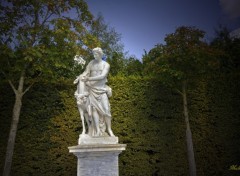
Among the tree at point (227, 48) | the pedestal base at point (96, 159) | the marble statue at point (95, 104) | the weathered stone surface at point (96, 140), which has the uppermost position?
the tree at point (227, 48)

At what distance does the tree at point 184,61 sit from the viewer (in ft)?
28.4

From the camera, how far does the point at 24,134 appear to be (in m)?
9.10

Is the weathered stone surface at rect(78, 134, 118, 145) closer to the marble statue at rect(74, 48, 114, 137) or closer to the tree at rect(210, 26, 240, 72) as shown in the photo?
the marble statue at rect(74, 48, 114, 137)

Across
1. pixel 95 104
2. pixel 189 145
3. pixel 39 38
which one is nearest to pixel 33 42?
pixel 39 38

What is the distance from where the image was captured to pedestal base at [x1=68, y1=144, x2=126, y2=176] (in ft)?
18.2

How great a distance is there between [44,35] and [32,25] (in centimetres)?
69

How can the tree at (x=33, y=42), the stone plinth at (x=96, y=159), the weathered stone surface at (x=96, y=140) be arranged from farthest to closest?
the tree at (x=33, y=42), the weathered stone surface at (x=96, y=140), the stone plinth at (x=96, y=159)

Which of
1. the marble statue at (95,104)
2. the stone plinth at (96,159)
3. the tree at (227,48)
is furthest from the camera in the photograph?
the tree at (227,48)

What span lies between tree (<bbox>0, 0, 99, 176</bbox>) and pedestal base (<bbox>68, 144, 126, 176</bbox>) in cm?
335

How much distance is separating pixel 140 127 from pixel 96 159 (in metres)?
4.01

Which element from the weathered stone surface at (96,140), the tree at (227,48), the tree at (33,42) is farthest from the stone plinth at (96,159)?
the tree at (227,48)

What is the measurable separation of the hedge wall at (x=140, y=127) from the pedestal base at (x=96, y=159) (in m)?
3.61

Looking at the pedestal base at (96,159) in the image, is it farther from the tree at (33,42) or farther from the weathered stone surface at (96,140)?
the tree at (33,42)

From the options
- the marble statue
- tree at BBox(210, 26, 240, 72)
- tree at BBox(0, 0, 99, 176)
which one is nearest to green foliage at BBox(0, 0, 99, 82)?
tree at BBox(0, 0, 99, 176)
